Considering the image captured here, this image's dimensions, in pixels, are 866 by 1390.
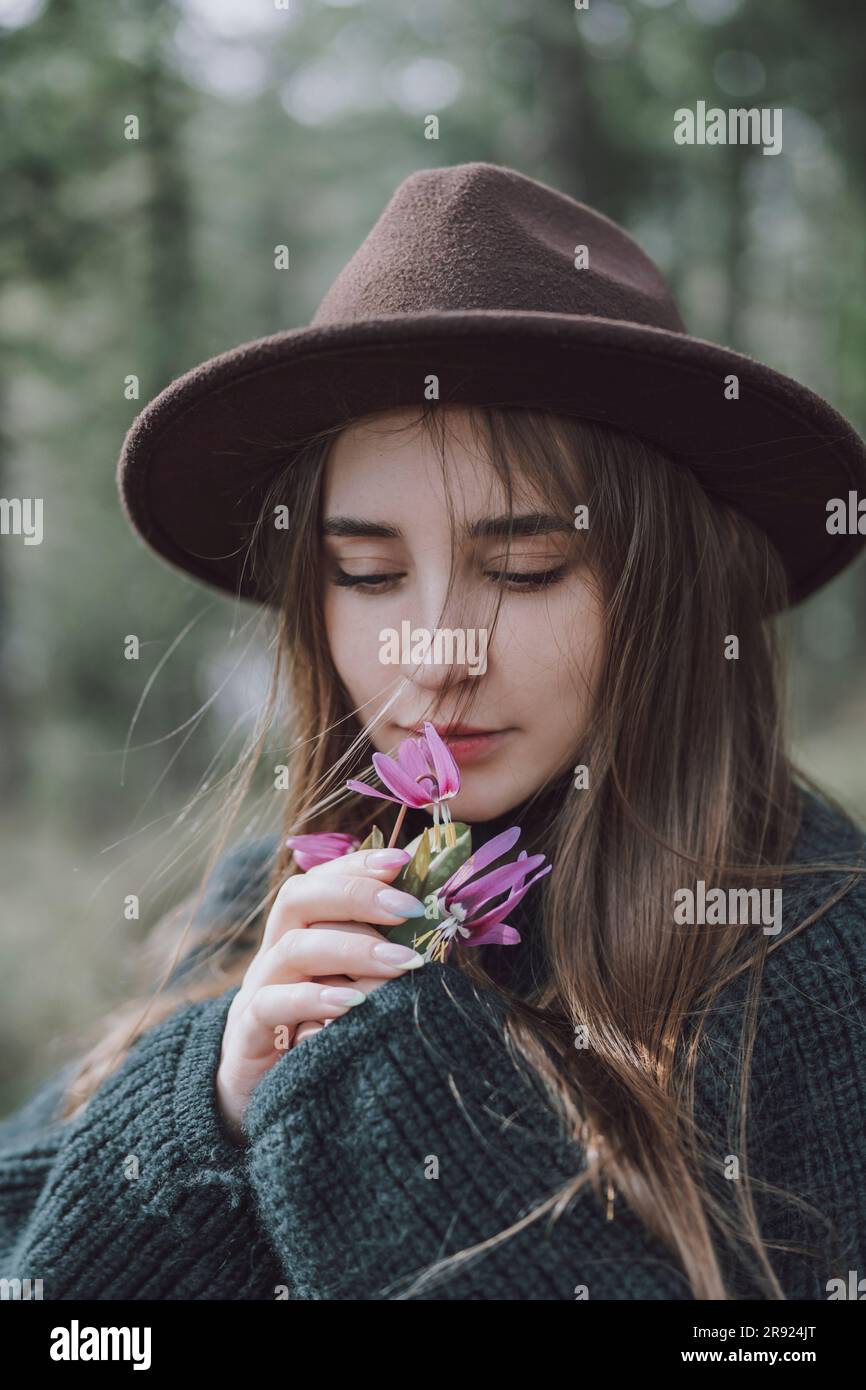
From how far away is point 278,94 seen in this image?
479cm

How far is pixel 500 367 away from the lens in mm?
1352

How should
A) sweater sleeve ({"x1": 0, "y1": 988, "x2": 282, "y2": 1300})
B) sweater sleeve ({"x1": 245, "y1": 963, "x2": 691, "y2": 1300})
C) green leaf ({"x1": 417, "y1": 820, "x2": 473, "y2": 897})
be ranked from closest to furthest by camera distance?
1. sweater sleeve ({"x1": 245, "y1": 963, "x2": 691, "y2": 1300})
2. green leaf ({"x1": 417, "y1": 820, "x2": 473, "y2": 897})
3. sweater sleeve ({"x1": 0, "y1": 988, "x2": 282, "y2": 1300})

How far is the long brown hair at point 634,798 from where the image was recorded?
4.08ft

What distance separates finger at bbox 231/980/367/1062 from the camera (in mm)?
1263

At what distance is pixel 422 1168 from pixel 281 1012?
0.25 meters

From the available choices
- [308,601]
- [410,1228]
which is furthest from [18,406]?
[410,1228]

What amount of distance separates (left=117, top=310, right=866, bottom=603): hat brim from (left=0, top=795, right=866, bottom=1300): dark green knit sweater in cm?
60

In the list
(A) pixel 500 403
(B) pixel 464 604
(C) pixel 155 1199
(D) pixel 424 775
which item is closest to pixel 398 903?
(D) pixel 424 775

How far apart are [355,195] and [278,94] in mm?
1021

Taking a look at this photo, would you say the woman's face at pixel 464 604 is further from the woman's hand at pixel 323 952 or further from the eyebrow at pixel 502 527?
the woman's hand at pixel 323 952

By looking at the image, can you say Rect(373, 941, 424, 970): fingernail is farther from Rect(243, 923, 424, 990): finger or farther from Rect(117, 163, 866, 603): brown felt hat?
Rect(117, 163, 866, 603): brown felt hat

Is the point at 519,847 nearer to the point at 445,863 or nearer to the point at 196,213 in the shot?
the point at 445,863

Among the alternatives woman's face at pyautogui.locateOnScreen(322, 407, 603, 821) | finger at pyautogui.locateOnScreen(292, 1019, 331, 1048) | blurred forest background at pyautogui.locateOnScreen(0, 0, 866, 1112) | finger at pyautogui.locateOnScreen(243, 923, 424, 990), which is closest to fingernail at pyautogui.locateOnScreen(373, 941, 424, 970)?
finger at pyautogui.locateOnScreen(243, 923, 424, 990)

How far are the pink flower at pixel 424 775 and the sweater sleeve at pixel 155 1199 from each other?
501 mm
